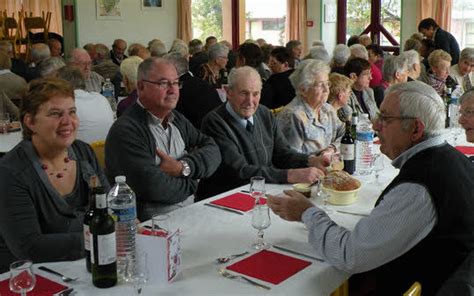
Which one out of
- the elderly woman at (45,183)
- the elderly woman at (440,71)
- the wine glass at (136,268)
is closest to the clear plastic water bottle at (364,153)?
the elderly woman at (45,183)

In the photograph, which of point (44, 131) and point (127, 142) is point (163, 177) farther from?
point (44, 131)

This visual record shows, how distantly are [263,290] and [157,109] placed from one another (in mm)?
1577

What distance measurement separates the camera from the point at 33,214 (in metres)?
2.27

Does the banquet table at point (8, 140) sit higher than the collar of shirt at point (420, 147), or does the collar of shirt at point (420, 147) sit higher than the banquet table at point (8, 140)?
the collar of shirt at point (420, 147)

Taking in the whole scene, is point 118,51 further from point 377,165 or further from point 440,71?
point 377,165

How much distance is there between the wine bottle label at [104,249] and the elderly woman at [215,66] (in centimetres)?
551

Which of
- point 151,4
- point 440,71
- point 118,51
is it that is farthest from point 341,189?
point 151,4

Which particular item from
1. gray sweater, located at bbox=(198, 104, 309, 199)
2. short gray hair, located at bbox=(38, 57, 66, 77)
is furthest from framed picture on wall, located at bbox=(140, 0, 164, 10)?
gray sweater, located at bbox=(198, 104, 309, 199)

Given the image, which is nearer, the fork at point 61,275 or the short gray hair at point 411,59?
the fork at point 61,275

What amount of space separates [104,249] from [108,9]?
9.64m

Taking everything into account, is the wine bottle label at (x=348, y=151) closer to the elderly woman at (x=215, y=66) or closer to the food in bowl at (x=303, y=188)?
the food in bowl at (x=303, y=188)

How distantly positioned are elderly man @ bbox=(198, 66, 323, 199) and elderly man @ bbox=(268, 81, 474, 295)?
120 centimetres

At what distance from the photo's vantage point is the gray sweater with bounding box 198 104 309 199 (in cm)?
344

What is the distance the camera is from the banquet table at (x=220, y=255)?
74.1 inches
